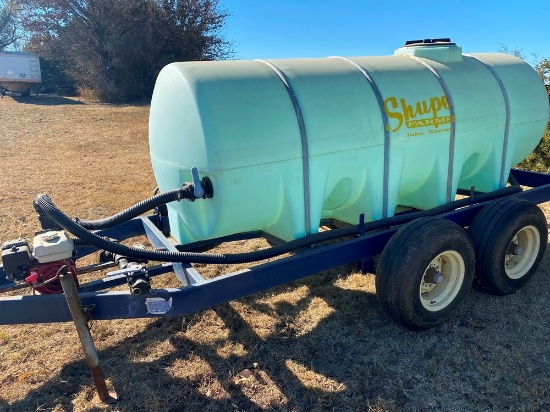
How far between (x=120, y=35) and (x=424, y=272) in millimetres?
22106

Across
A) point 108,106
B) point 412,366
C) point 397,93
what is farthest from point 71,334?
point 108,106

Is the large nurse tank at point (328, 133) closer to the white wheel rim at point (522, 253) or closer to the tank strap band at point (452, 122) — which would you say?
the tank strap band at point (452, 122)

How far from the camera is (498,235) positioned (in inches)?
145

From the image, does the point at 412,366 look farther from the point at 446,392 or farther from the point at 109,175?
the point at 109,175

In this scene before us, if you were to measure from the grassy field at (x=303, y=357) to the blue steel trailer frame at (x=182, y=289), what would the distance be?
55cm

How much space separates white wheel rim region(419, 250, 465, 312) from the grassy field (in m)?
0.20

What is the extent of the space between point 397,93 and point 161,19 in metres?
21.2

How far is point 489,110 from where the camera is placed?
400cm

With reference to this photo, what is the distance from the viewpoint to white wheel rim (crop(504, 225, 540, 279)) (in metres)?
3.99

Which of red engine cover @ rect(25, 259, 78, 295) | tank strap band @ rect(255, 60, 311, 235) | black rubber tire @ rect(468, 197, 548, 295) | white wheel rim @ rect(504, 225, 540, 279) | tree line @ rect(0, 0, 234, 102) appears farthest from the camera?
tree line @ rect(0, 0, 234, 102)

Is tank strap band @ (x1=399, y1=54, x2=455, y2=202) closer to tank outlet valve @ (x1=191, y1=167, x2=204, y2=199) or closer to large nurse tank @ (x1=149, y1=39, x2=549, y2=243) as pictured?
large nurse tank @ (x1=149, y1=39, x2=549, y2=243)

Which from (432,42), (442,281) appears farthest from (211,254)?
(432,42)

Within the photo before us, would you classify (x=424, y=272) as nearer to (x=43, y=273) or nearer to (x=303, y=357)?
(x=303, y=357)

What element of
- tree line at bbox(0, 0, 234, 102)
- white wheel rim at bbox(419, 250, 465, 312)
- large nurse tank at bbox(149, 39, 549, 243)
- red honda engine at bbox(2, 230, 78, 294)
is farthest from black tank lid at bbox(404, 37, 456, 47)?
tree line at bbox(0, 0, 234, 102)
